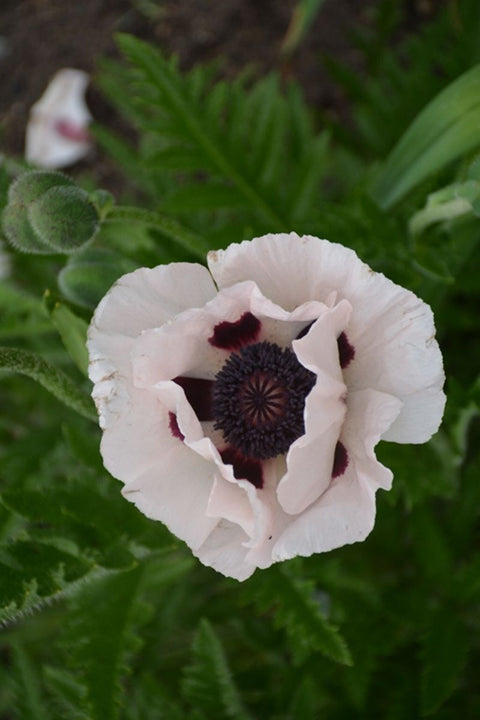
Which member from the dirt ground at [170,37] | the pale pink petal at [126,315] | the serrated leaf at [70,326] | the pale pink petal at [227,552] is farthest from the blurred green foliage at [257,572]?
the dirt ground at [170,37]

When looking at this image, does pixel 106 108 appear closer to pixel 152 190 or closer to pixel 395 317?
pixel 152 190

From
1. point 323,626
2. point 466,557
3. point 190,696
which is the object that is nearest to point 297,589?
point 323,626

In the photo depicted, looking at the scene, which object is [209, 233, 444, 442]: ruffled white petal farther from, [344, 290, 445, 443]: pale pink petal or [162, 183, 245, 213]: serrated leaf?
[162, 183, 245, 213]: serrated leaf

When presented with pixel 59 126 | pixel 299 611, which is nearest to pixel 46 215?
pixel 299 611

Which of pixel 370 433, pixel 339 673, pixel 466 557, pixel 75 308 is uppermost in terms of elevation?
pixel 370 433

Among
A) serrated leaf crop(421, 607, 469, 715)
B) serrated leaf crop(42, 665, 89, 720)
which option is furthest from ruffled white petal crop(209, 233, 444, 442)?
serrated leaf crop(42, 665, 89, 720)

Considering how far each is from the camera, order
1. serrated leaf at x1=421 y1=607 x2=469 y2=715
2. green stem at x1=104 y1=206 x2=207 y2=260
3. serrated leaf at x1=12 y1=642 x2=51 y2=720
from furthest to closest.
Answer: serrated leaf at x1=12 y1=642 x2=51 y2=720
serrated leaf at x1=421 y1=607 x2=469 y2=715
green stem at x1=104 y1=206 x2=207 y2=260
